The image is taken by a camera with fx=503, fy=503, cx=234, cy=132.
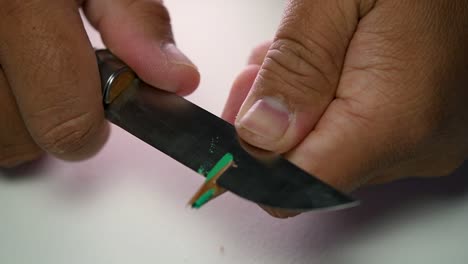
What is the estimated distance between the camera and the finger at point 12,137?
88 cm

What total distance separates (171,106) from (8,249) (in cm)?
40

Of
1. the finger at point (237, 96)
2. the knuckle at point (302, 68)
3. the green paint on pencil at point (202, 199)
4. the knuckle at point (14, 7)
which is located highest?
the knuckle at point (302, 68)

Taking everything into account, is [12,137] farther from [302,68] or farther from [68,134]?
[302,68]

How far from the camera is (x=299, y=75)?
0.72 m

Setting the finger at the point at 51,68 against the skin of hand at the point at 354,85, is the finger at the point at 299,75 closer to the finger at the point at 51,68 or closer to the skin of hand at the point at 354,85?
the skin of hand at the point at 354,85

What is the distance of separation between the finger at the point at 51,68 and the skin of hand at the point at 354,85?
28 cm

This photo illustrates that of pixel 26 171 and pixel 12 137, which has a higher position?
pixel 12 137

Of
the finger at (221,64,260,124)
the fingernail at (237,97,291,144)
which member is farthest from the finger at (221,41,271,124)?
the fingernail at (237,97,291,144)

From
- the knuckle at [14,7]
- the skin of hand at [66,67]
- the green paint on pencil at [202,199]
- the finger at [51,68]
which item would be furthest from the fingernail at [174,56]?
the green paint on pencil at [202,199]

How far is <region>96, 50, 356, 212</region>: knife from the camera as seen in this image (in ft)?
1.96

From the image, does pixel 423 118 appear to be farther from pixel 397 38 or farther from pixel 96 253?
pixel 96 253

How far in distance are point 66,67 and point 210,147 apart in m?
0.30

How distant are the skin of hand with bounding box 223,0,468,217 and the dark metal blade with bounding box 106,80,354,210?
5 centimetres

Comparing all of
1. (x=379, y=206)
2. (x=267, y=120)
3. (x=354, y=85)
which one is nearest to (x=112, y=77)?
(x=267, y=120)
